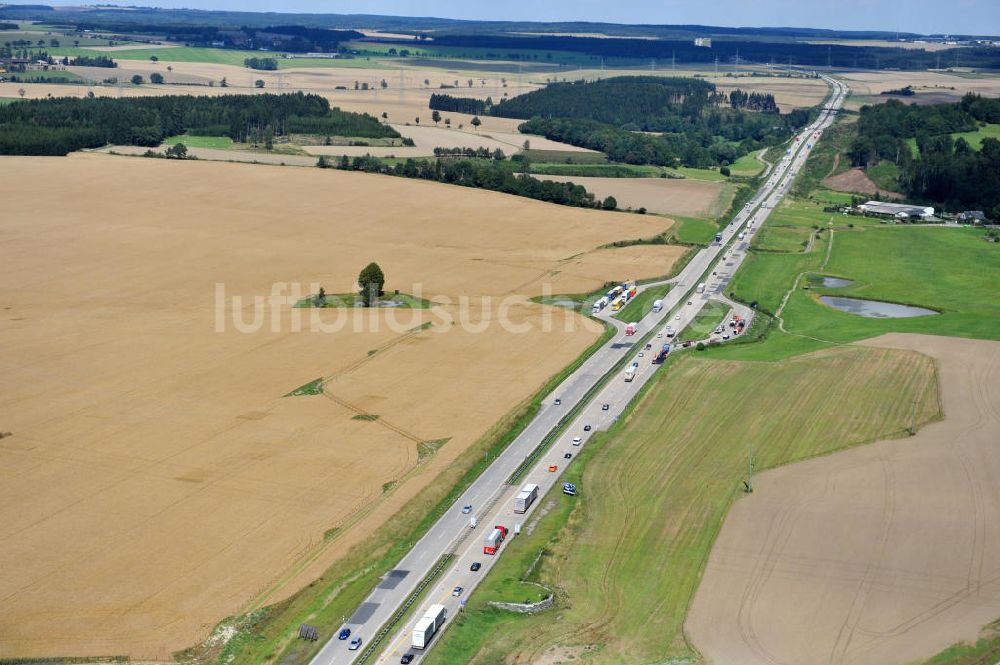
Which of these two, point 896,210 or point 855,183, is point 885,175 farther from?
point 896,210

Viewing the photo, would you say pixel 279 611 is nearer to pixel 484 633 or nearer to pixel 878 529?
pixel 484 633

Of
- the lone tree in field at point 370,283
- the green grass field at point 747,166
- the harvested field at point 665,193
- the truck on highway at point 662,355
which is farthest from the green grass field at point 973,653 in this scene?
the green grass field at point 747,166

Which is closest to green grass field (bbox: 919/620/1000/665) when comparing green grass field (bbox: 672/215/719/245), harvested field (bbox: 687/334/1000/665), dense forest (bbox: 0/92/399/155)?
harvested field (bbox: 687/334/1000/665)

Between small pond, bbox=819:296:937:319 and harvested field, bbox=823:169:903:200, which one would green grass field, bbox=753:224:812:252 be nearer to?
small pond, bbox=819:296:937:319

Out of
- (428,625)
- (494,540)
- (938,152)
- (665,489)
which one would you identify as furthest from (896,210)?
(428,625)

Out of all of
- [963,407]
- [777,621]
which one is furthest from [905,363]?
[777,621]

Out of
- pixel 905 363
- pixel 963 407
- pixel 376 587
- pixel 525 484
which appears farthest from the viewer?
pixel 905 363
